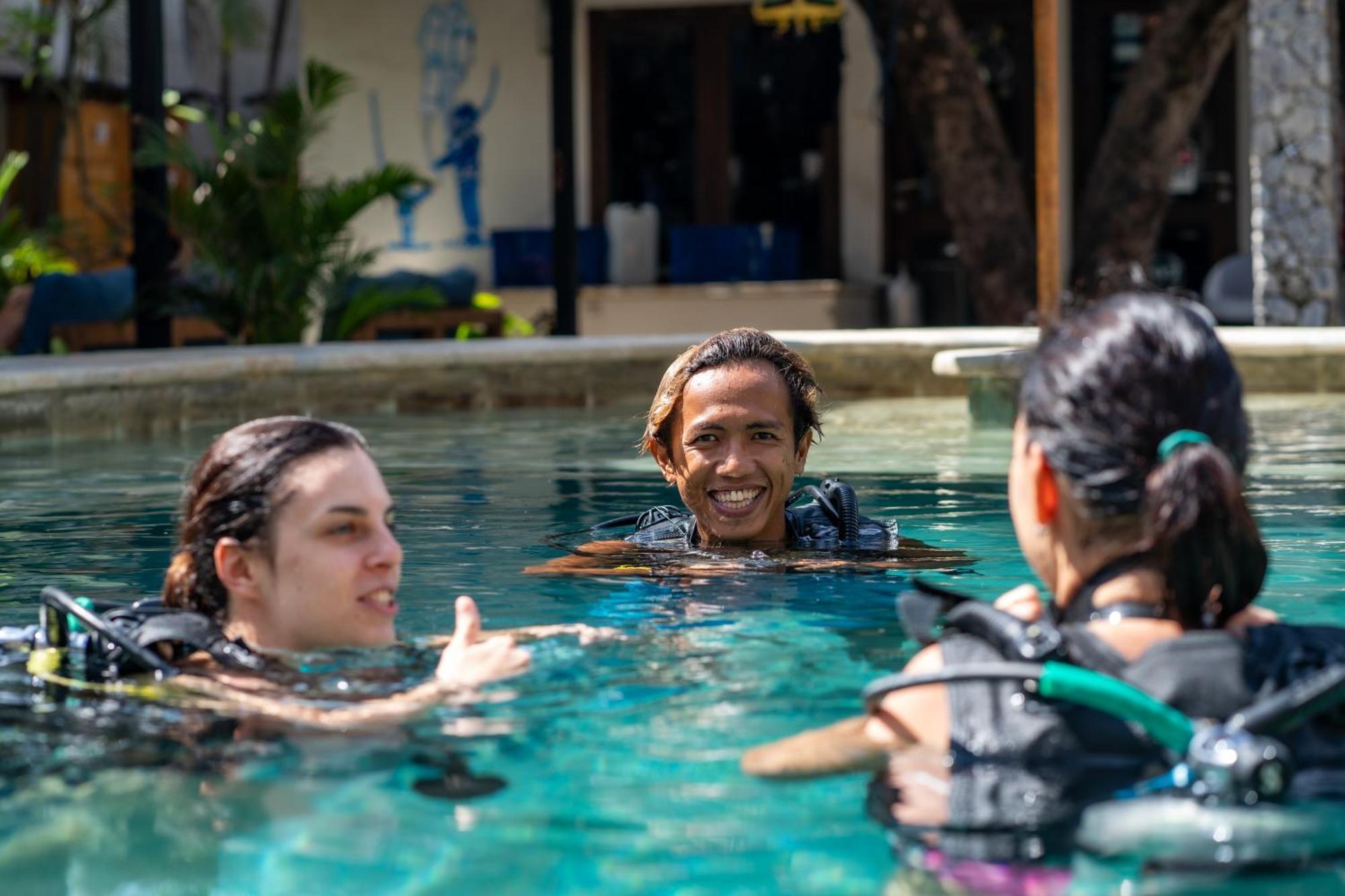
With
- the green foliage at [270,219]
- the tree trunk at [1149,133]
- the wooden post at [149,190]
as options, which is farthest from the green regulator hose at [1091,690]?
the tree trunk at [1149,133]

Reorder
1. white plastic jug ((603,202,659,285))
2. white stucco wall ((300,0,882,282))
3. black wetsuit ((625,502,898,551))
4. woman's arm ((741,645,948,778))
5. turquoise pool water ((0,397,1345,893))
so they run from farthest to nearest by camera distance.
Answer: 1. white stucco wall ((300,0,882,282))
2. white plastic jug ((603,202,659,285))
3. black wetsuit ((625,502,898,551))
4. woman's arm ((741,645,948,778))
5. turquoise pool water ((0,397,1345,893))

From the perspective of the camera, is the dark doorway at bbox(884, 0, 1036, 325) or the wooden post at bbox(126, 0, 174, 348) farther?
the dark doorway at bbox(884, 0, 1036, 325)

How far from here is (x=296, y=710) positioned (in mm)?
3201

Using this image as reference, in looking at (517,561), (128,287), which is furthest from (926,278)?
(517,561)

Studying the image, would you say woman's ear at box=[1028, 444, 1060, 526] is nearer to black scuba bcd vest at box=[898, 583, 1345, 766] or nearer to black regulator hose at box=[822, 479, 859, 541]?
black scuba bcd vest at box=[898, 583, 1345, 766]

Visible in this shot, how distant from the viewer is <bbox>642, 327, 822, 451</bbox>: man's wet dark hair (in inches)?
193

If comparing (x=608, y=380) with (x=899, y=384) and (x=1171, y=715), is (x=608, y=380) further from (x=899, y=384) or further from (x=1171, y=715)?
(x=1171, y=715)

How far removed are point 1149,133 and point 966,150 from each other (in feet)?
4.46

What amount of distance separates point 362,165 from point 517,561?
14.6 meters

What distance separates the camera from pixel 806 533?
511 cm

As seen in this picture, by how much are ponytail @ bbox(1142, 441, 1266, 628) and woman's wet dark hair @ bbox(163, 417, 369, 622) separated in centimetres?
147

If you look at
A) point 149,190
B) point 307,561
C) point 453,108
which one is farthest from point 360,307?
point 307,561

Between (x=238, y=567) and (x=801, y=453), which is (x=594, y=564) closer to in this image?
(x=801, y=453)

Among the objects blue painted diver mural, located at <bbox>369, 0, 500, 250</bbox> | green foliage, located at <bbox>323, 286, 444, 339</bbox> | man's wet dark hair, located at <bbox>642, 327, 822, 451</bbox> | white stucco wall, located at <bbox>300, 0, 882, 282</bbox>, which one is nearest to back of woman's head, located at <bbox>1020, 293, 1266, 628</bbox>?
man's wet dark hair, located at <bbox>642, 327, 822, 451</bbox>
